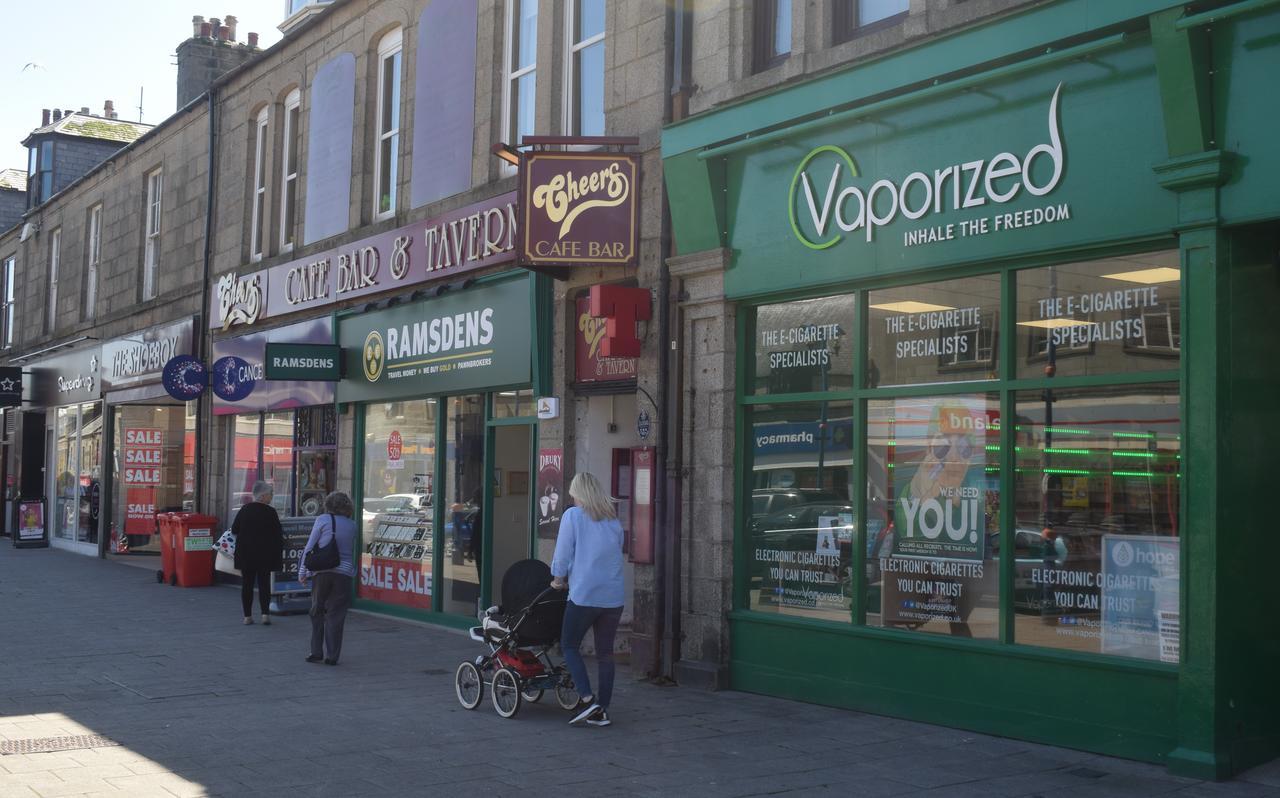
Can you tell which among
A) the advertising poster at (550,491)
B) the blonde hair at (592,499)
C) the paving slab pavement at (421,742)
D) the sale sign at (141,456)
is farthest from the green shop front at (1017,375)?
the sale sign at (141,456)

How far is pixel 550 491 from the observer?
12703 mm

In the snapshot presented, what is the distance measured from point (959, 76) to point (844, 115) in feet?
3.31

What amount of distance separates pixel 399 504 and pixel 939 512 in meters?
8.41

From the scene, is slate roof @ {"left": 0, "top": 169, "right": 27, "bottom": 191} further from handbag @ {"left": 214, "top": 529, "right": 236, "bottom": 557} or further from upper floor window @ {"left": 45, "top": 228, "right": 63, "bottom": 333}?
handbag @ {"left": 214, "top": 529, "right": 236, "bottom": 557}

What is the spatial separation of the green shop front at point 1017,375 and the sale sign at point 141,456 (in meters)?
16.5

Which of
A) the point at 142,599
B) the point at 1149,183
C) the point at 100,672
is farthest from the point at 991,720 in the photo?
the point at 142,599

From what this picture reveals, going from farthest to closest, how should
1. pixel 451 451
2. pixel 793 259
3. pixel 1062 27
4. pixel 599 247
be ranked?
pixel 451 451 → pixel 599 247 → pixel 793 259 → pixel 1062 27

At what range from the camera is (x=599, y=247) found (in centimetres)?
1155

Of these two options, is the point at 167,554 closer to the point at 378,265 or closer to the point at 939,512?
the point at 378,265

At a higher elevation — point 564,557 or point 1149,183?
point 1149,183

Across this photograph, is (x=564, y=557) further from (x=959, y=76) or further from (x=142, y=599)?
(x=142, y=599)

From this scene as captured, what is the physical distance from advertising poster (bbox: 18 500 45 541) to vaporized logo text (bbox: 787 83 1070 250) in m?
22.7

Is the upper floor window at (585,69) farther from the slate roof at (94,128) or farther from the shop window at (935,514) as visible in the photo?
the slate roof at (94,128)

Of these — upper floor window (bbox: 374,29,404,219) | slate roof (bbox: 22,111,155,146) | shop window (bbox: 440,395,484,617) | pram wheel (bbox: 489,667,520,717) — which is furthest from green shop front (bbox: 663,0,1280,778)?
slate roof (bbox: 22,111,155,146)
